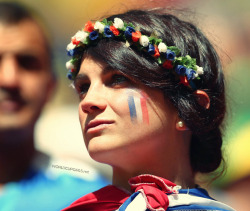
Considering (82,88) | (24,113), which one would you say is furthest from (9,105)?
(82,88)

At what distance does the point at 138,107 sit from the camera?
139 cm

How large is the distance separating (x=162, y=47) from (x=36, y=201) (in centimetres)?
133

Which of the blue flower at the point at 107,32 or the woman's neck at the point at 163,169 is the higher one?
the blue flower at the point at 107,32

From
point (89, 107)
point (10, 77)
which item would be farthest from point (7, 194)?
point (89, 107)

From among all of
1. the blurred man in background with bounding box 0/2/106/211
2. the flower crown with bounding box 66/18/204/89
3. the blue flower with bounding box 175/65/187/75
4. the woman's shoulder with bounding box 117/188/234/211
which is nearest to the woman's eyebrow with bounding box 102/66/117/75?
the flower crown with bounding box 66/18/204/89

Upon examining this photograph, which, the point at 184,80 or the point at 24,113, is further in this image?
the point at 24,113

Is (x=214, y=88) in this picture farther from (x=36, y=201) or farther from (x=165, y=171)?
(x=36, y=201)

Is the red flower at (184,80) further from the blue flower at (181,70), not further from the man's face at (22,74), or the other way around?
the man's face at (22,74)

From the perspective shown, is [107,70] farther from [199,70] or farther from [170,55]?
[199,70]

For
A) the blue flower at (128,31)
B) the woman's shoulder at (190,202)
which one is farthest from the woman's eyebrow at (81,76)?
the woman's shoulder at (190,202)

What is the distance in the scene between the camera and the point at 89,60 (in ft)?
4.95

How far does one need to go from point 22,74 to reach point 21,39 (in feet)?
0.79

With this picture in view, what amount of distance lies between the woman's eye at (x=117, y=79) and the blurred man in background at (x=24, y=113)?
0.96 metres

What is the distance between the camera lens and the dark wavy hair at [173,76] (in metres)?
1.41
